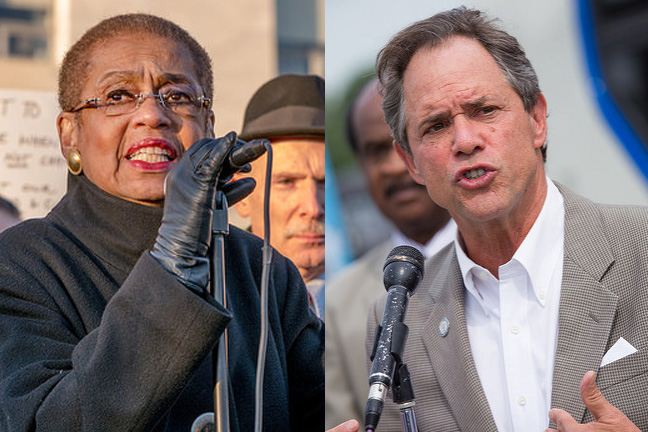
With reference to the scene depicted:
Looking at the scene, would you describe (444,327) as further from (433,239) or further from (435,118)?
(433,239)

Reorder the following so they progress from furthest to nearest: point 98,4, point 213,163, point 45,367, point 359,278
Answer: point 359,278
point 98,4
point 45,367
point 213,163

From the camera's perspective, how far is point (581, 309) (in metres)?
2.34

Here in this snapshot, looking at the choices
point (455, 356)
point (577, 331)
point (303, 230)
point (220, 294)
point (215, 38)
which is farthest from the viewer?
point (303, 230)

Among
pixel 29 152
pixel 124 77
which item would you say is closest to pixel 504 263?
pixel 124 77

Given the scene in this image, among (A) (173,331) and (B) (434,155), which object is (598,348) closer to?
(B) (434,155)

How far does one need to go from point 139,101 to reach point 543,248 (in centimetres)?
120

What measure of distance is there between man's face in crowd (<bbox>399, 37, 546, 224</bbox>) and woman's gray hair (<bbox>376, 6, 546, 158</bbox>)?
0.09ft

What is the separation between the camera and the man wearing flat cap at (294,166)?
332cm

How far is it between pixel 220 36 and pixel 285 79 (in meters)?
0.35

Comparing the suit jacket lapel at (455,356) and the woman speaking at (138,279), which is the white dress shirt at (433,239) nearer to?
the suit jacket lapel at (455,356)

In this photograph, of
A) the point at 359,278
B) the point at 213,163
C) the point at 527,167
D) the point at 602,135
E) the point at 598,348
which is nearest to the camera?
the point at 213,163

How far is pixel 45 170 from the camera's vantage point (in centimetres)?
314

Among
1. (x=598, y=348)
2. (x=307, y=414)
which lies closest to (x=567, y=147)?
(x=598, y=348)

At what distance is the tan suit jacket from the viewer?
2.24m
